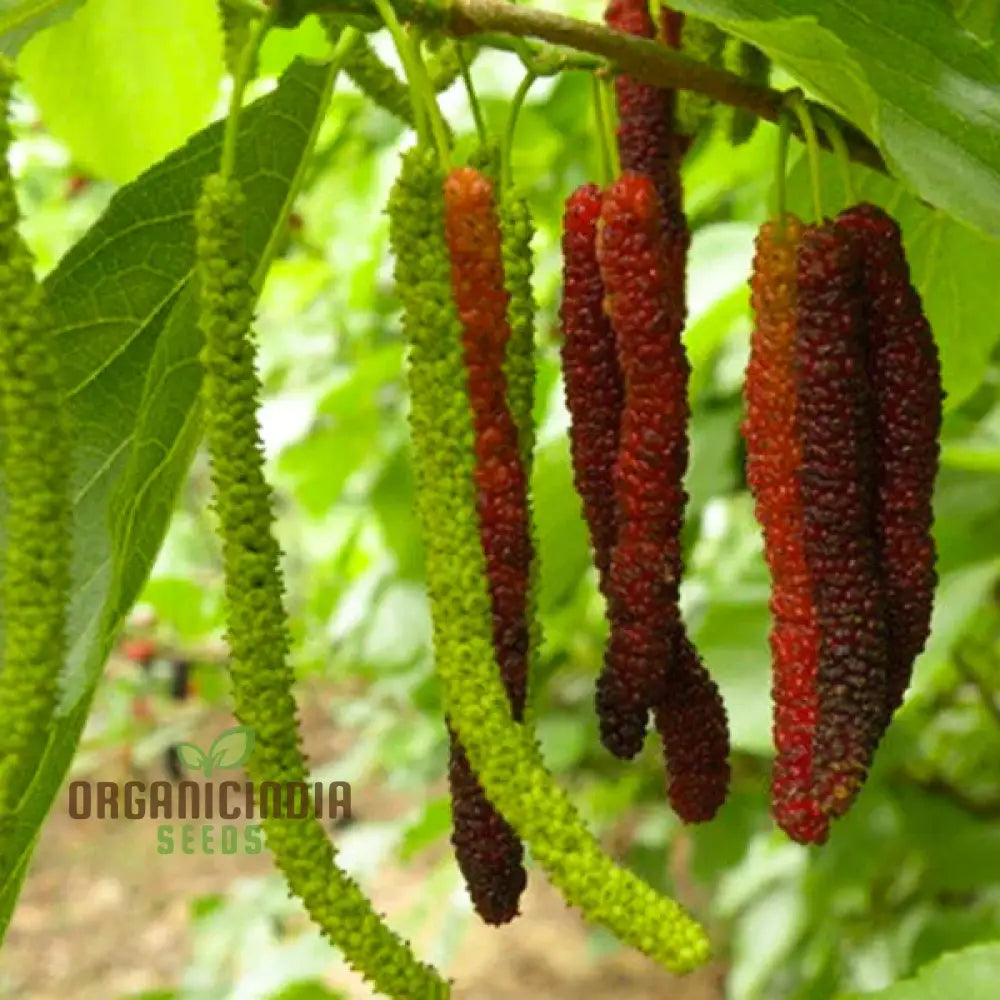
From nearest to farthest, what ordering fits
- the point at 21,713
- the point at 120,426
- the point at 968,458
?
the point at 21,713 < the point at 120,426 < the point at 968,458

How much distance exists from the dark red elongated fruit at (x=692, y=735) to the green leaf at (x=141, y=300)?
0.76 feet

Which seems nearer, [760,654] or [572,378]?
[572,378]

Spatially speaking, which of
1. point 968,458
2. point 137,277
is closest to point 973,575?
point 968,458

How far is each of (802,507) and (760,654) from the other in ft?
2.11

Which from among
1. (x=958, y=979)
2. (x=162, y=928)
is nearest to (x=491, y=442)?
(x=958, y=979)

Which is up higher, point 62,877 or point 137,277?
point 62,877

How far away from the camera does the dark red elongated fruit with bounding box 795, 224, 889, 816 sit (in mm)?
699

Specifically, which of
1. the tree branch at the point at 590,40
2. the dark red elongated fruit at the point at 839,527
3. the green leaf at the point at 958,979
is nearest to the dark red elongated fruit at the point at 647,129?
the tree branch at the point at 590,40

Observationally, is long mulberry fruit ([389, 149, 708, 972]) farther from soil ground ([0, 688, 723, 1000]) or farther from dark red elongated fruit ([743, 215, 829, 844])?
soil ground ([0, 688, 723, 1000])

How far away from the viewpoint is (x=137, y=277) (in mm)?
832

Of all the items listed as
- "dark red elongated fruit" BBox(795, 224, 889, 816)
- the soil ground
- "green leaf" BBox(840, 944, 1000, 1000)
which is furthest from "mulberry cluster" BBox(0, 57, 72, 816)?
the soil ground

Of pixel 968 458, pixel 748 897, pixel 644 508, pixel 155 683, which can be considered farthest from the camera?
pixel 155 683

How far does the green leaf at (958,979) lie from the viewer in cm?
91

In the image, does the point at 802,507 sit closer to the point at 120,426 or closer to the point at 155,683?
the point at 120,426
